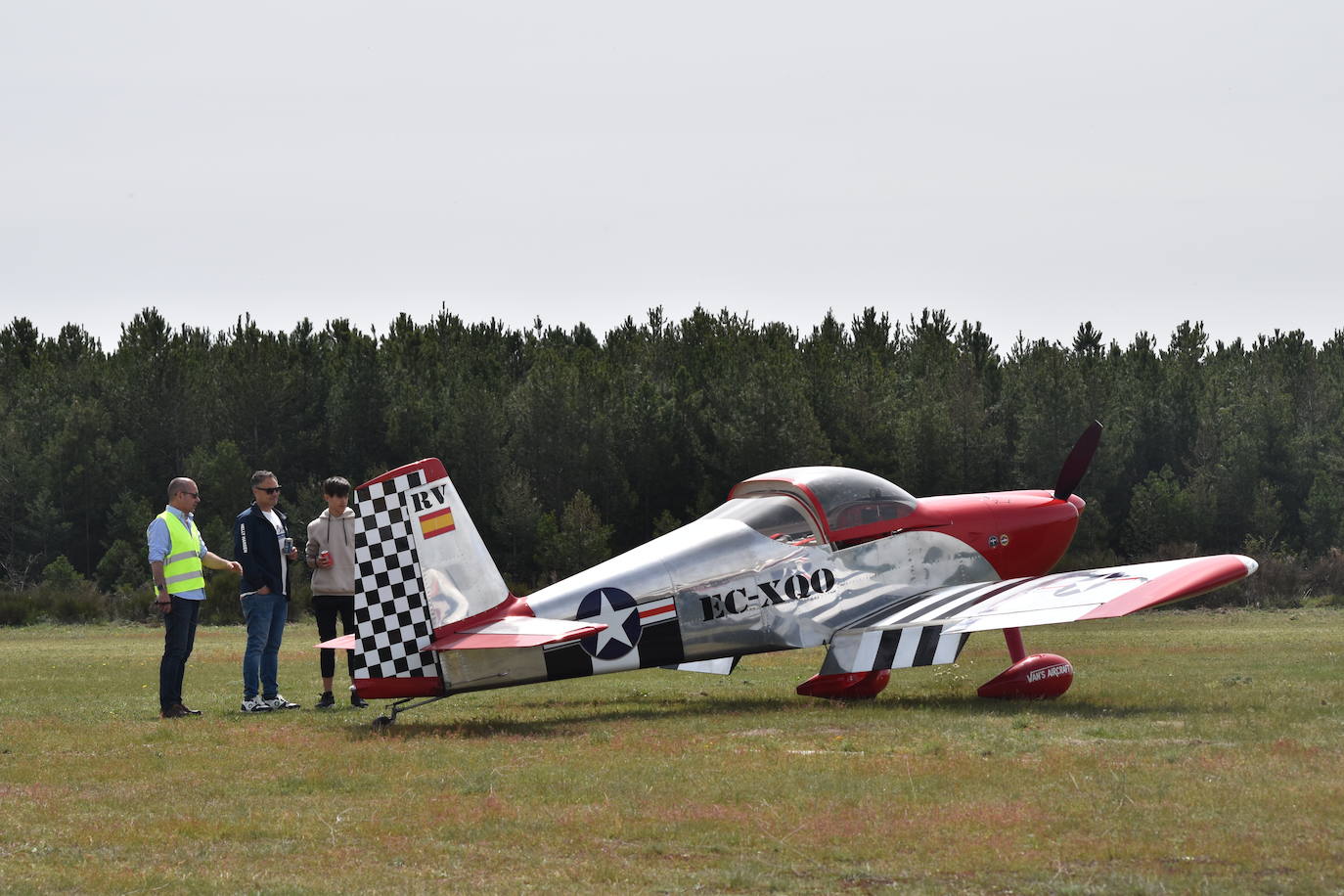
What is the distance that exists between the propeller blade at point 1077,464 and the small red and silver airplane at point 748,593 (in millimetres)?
991

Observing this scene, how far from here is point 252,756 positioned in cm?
856

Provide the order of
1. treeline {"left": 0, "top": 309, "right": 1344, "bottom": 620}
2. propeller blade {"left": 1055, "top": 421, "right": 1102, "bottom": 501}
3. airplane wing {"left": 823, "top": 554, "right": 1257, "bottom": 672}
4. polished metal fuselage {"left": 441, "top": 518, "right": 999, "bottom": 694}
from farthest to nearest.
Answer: treeline {"left": 0, "top": 309, "right": 1344, "bottom": 620} < propeller blade {"left": 1055, "top": 421, "right": 1102, "bottom": 501} < airplane wing {"left": 823, "top": 554, "right": 1257, "bottom": 672} < polished metal fuselage {"left": 441, "top": 518, "right": 999, "bottom": 694}

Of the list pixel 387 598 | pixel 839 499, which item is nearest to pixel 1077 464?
pixel 839 499

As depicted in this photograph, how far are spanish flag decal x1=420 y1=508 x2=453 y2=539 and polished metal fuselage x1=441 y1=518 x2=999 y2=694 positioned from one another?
852 mm

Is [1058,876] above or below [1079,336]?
below

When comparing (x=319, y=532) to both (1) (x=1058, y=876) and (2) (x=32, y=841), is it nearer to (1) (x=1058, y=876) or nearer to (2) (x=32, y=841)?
(2) (x=32, y=841)

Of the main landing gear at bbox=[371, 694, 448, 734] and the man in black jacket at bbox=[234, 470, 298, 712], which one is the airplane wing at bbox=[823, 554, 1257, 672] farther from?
the man in black jacket at bbox=[234, 470, 298, 712]

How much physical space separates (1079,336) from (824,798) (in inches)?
2715

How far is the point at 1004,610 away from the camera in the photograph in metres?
10.9

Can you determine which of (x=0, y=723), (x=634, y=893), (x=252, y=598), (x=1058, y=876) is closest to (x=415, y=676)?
(x=252, y=598)

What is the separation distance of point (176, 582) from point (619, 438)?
121 ft

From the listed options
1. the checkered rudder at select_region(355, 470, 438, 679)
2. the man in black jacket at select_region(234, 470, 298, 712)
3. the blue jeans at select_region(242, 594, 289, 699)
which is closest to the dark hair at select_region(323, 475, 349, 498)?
the man in black jacket at select_region(234, 470, 298, 712)

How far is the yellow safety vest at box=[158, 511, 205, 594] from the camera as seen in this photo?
35.7ft

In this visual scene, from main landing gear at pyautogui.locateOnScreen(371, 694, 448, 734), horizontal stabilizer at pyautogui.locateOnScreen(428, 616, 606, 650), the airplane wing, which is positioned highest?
horizontal stabilizer at pyautogui.locateOnScreen(428, 616, 606, 650)
